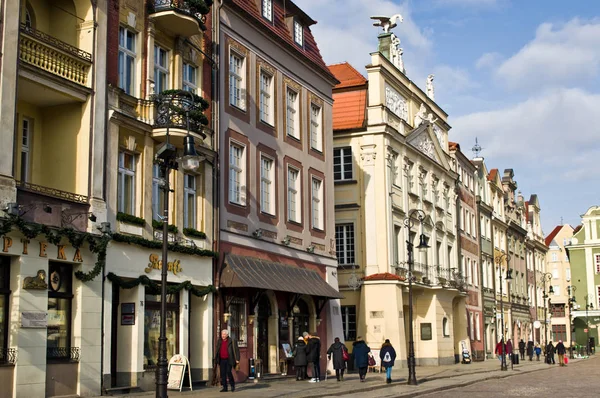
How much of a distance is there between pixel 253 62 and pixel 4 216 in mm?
13820

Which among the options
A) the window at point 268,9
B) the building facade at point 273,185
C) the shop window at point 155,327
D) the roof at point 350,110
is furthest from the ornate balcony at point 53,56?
the roof at point 350,110

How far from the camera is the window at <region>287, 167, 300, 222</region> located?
105 feet

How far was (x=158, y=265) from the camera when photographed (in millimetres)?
23422

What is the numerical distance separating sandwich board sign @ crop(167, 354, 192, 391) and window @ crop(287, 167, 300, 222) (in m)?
10.2

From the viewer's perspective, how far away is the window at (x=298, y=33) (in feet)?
111

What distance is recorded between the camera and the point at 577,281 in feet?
324

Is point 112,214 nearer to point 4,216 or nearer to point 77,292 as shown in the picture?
point 77,292

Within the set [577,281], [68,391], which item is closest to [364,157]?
[68,391]

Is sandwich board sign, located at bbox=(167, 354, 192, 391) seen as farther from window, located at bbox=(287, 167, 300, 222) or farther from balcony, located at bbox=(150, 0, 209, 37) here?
window, located at bbox=(287, 167, 300, 222)

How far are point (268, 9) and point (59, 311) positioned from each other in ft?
52.3

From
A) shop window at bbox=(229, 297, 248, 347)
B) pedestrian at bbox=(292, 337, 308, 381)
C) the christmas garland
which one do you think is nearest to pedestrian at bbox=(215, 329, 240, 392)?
the christmas garland

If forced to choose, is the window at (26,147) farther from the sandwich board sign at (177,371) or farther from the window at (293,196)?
the window at (293,196)

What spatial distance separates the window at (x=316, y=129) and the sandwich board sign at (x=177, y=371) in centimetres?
1380

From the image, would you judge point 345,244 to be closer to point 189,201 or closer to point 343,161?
point 343,161
